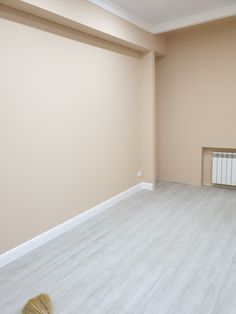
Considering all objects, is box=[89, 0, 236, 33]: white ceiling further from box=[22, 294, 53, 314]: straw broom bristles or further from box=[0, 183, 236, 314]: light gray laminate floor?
box=[22, 294, 53, 314]: straw broom bristles

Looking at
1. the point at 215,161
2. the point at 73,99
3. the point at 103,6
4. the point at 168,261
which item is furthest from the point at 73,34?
the point at 215,161

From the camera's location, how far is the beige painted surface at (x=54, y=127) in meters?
2.46

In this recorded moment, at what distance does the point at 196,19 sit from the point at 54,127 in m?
2.55

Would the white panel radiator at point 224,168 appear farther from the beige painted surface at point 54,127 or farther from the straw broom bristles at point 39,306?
the straw broom bristles at point 39,306

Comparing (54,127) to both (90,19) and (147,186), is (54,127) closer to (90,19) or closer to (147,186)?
(90,19)

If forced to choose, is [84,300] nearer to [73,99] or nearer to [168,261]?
[168,261]

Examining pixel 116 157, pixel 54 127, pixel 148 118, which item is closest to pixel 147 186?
pixel 116 157

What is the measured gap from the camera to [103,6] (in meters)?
3.16

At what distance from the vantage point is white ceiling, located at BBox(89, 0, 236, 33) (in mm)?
3295

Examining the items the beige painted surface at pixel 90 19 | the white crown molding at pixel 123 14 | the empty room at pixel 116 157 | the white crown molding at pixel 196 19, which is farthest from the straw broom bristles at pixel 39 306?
the white crown molding at pixel 196 19

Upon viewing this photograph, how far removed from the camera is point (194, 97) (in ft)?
14.9

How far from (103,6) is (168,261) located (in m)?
2.92

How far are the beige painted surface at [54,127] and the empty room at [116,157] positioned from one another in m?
0.01

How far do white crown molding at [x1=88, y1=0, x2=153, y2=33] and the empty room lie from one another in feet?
0.06
